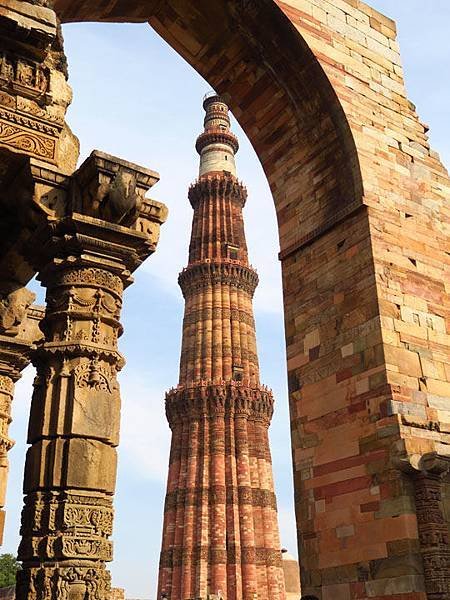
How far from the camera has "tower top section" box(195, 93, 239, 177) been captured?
3206 centimetres

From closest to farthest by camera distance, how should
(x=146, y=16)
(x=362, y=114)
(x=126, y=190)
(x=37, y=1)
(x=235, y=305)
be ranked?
1. (x=126, y=190)
2. (x=37, y=1)
3. (x=362, y=114)
4. (x=146, y=16)
5. (x=235, y=305)

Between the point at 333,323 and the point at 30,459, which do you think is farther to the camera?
the point at 333,323

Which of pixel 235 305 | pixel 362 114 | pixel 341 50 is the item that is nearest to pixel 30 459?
pixel 362 114

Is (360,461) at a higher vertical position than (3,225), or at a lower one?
lower

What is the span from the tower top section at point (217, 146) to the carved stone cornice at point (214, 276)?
5507 mm

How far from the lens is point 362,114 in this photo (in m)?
8.76

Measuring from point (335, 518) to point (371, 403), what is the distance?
1348 millimetres

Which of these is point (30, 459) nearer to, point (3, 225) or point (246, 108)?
point (3, 225)

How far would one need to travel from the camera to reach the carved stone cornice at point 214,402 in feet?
84.3

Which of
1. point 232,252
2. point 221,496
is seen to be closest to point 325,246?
point 221,496

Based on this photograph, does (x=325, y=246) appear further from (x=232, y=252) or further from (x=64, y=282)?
(x=232, y=252)

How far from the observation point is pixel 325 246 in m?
8.52

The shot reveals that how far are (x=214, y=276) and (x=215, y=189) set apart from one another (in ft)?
16.3

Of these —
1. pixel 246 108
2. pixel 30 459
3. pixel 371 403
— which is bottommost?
pixel 30 459
